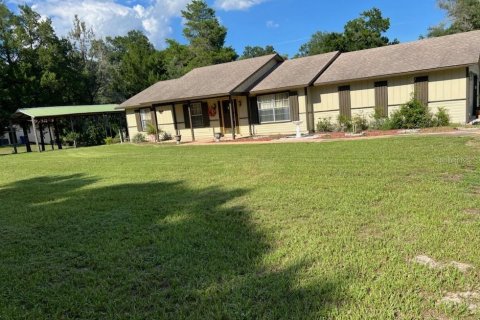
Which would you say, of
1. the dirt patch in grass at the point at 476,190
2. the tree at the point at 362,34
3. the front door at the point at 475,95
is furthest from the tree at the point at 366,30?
the dirt patch in grass at the point at 476,190

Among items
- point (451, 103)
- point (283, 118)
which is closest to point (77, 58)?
point (283, 118)

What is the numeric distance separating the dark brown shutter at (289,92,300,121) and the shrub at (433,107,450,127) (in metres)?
6.33

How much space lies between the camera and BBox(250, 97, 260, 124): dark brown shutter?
2017cm

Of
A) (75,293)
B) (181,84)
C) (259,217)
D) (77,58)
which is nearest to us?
(75,293)

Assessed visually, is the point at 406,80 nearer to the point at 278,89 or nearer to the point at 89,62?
the point at 278,89

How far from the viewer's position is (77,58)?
42500 mm

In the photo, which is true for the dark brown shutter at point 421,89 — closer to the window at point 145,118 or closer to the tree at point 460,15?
the window at point 145,118

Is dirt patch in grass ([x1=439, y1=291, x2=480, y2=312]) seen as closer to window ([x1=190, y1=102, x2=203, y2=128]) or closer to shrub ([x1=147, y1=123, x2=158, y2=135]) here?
window ([x1=190, y1=102, x2=203, y2=128])

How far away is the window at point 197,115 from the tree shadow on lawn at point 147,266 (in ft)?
53.0

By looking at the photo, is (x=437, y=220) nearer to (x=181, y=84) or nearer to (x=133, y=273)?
(x=133, y=273)

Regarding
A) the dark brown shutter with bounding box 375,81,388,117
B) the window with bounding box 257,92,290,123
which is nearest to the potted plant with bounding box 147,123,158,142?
the window with bounding box 257,92,290,123

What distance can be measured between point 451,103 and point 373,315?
15548 millimetres

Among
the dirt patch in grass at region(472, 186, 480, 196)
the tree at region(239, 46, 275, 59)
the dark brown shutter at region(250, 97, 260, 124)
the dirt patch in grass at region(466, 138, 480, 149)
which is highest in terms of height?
the tree at region(239, 46, 275, 59)

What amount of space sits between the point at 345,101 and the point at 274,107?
12.2ft
